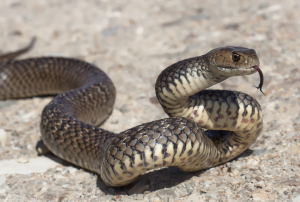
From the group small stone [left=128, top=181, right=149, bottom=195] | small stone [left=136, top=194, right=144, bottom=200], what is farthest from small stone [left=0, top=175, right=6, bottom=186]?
small stone [left=136, top=194, right=144, bottom=200]

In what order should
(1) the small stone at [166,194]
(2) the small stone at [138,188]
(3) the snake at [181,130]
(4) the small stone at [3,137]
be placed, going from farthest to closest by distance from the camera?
(4) the small stone at [3,137] < (2) the small stone at [138,188] < (1) the small stone at [166,194] < (3) the snake at [181,130]

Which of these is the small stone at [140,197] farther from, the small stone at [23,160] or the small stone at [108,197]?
the small stone at [23,160]

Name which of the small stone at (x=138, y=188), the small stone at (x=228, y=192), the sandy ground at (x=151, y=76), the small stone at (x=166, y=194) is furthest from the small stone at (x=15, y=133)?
the small stone at (x=228, y=192)

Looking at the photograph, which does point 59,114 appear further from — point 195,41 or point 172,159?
point 195,41

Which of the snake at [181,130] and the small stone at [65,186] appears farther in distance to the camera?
the small stone at [65,186]

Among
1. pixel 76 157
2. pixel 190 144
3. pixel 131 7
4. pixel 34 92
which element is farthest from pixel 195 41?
pixel 190 144

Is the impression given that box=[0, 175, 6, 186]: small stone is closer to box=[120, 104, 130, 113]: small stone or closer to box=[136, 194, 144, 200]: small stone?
box=[136, 194, 144, 200]: small stone

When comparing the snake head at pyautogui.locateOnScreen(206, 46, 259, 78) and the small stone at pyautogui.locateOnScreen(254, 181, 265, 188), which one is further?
the small stone at pyautogui.locateOnScreen(254, 181, 265, 188)

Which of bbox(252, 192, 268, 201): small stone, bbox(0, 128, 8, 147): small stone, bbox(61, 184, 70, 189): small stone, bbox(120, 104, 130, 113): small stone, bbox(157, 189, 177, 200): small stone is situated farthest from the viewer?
bbox(120, 104, 130, 113): small stone
